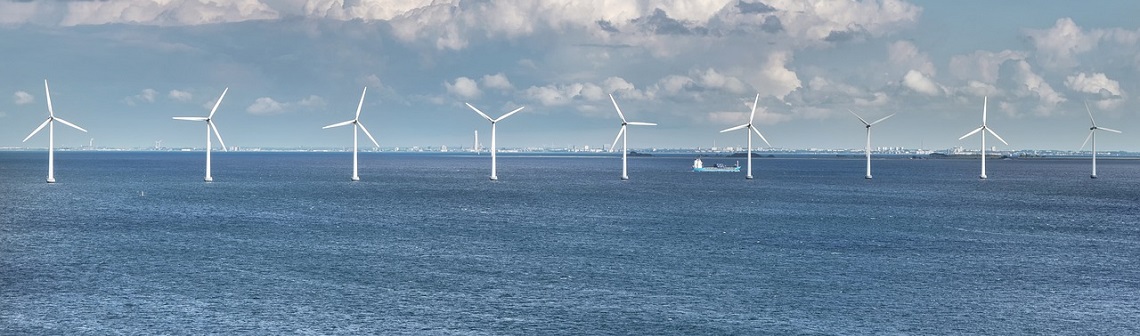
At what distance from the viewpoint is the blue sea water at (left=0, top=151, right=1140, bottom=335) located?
40.8 metres

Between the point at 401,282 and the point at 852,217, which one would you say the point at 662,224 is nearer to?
the point at 852,217

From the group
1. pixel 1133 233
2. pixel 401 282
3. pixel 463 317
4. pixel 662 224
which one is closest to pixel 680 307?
pixel 463 317

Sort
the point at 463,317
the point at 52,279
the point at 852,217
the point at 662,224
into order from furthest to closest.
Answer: the point at 852,217 → the point at 662,224 → the point at 52,279 → the point at 463,317

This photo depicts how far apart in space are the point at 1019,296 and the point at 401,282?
90.9 ft

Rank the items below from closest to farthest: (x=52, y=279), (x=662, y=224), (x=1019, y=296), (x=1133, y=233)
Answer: (x=1019, y=296)
(x=52, y=279)
(x=1133, y=233)
(x=662, y=224)

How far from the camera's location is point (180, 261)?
192 ft

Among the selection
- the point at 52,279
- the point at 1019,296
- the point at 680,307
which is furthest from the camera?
the point at 52,279

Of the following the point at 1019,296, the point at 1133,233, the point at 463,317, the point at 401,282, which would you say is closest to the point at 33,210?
the point at 401,282

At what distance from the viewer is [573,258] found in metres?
60.9

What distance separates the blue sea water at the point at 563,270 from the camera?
40812mm

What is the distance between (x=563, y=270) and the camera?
182 ft

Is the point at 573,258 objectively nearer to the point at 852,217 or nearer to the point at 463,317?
the point at 463,317

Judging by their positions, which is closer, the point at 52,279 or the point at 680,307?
the point at 680,307

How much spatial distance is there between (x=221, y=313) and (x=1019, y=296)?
33657 mm
